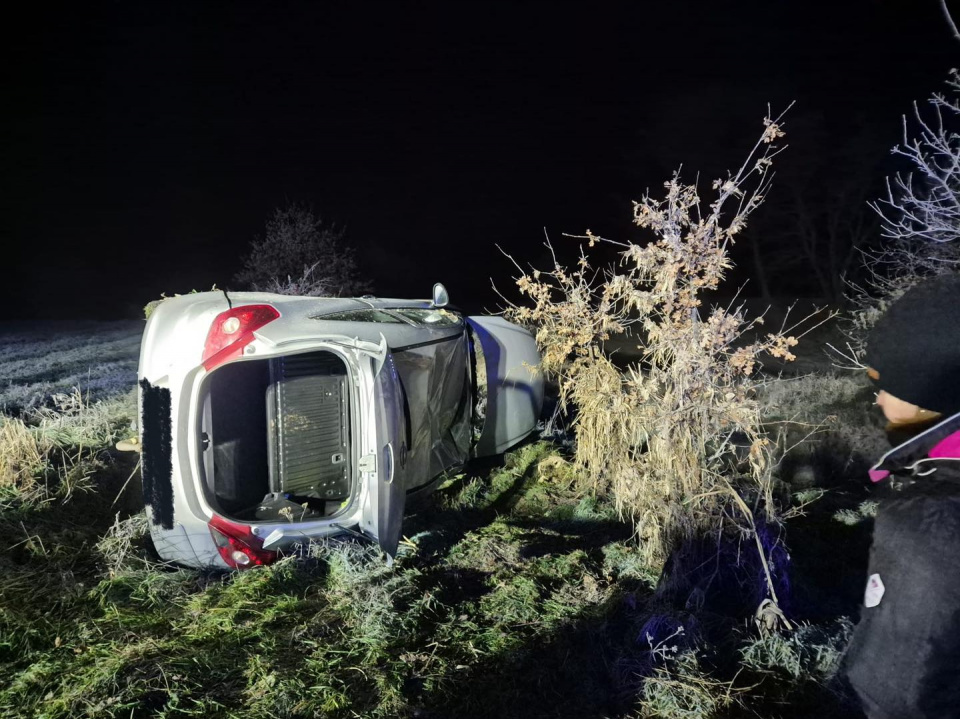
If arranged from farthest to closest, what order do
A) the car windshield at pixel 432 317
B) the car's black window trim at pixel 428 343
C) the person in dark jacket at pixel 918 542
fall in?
the car windshield at pixel 432 317, the car's black window trim at pixel 428 343, the person in dark jacket at pixel 918 542

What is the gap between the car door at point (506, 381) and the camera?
6.24m

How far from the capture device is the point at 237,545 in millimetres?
3818

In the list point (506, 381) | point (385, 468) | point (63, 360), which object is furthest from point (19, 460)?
point (63, 360)

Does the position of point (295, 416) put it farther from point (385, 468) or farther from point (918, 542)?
point (918, 542)

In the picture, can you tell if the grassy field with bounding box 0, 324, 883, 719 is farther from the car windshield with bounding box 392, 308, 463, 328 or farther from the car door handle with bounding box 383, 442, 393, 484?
the car windshield with bounding box 392, 308, 463, 328

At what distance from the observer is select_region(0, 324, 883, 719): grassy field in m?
3.04

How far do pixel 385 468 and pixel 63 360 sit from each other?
355 inches

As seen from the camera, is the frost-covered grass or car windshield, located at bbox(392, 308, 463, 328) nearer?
car windshield, located at bbox(392, 308, 463, 328)

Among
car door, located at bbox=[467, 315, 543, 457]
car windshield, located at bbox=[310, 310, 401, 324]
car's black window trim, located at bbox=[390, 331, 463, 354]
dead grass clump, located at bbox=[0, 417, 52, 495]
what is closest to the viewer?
car windshield, located at bbox=[310, 310, 401, 324]

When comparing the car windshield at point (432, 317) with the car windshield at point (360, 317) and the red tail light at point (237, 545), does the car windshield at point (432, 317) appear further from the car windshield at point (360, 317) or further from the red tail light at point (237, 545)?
the red tail light at point (237, 545)

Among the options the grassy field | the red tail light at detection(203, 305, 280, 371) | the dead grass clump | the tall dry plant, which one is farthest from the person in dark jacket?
the dead grass clump

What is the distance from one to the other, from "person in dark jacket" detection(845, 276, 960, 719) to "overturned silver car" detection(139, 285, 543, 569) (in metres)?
2.65

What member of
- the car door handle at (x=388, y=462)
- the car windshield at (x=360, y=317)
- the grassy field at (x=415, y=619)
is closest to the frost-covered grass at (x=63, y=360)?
the grassy field at (x=415, y=619)

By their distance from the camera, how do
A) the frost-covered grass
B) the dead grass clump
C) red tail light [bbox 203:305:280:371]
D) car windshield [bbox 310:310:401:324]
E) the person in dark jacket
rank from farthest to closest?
the frost-covered grass < the dead grass clump < car windshield [bbox 310:310:401:324] < red tail light [bbox 203:305:280:371] < the person in dark jacket
